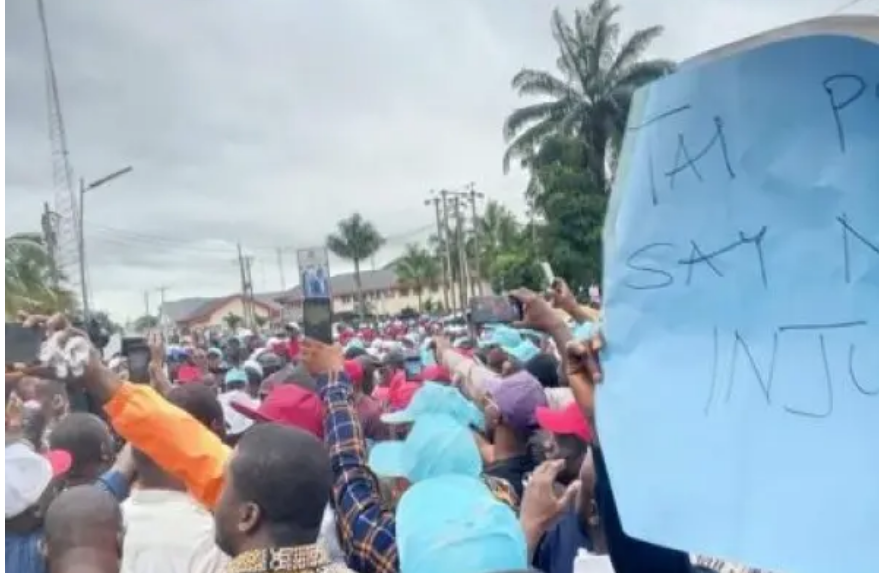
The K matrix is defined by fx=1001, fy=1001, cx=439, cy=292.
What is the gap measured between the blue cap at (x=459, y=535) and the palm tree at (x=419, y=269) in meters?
39.5

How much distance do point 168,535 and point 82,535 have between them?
0.13 meters

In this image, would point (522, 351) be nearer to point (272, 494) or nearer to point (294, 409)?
point (294, 409)

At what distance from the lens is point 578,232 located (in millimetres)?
2174

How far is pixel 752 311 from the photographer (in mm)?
798

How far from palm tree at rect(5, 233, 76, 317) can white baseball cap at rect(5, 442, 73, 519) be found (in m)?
0.20

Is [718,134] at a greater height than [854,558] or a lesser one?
greater

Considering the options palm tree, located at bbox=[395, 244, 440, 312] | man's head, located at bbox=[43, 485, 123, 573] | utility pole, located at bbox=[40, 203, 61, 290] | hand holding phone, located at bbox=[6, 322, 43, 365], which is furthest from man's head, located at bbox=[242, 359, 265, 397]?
palm tree, located at bbox=[395, 244, 440, 312]

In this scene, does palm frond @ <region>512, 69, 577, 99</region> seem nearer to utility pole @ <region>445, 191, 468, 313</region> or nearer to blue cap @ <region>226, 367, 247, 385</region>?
blue cap @ <region>226, 367, 247, 385</region>

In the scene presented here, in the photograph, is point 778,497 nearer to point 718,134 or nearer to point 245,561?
point 718,134

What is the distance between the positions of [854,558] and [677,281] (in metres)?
0.25

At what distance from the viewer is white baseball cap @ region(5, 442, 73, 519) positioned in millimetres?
1362

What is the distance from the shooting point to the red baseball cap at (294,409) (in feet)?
5.51

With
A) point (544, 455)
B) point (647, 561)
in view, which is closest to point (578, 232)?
point (544, 455)

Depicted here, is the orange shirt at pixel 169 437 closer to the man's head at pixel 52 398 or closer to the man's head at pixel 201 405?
the man's head at pixel 201 405
